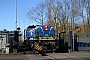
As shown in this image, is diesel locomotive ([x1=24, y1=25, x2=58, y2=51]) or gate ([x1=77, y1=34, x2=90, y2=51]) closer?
diesel locomotive ([x1=24, y1=25, x2=58, y2=51])

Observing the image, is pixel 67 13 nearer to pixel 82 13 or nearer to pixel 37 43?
pixel 82 13

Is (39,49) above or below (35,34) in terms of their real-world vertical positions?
below

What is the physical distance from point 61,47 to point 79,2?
122ft

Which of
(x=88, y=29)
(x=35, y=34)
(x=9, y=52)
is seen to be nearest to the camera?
(x=9, y=52)

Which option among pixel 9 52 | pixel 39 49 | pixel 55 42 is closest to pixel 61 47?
pixel 55 42

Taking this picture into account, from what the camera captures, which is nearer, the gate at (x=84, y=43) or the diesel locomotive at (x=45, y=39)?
the diesel locomotive at (x=45, y=39)

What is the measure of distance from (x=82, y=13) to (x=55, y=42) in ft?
119

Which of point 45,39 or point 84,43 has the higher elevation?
point 45,39

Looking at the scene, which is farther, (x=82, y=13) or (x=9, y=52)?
(x=82, y=13)

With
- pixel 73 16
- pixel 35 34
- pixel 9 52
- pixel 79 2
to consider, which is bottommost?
pixel 9 52

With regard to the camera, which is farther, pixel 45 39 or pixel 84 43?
pixel 84 43

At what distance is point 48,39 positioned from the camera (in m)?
28.1

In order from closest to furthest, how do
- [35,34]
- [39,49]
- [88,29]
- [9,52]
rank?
1. [9,52]
2. [39,49]
3. [35,34]
4. [88,29]

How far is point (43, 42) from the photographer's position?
28.0m
